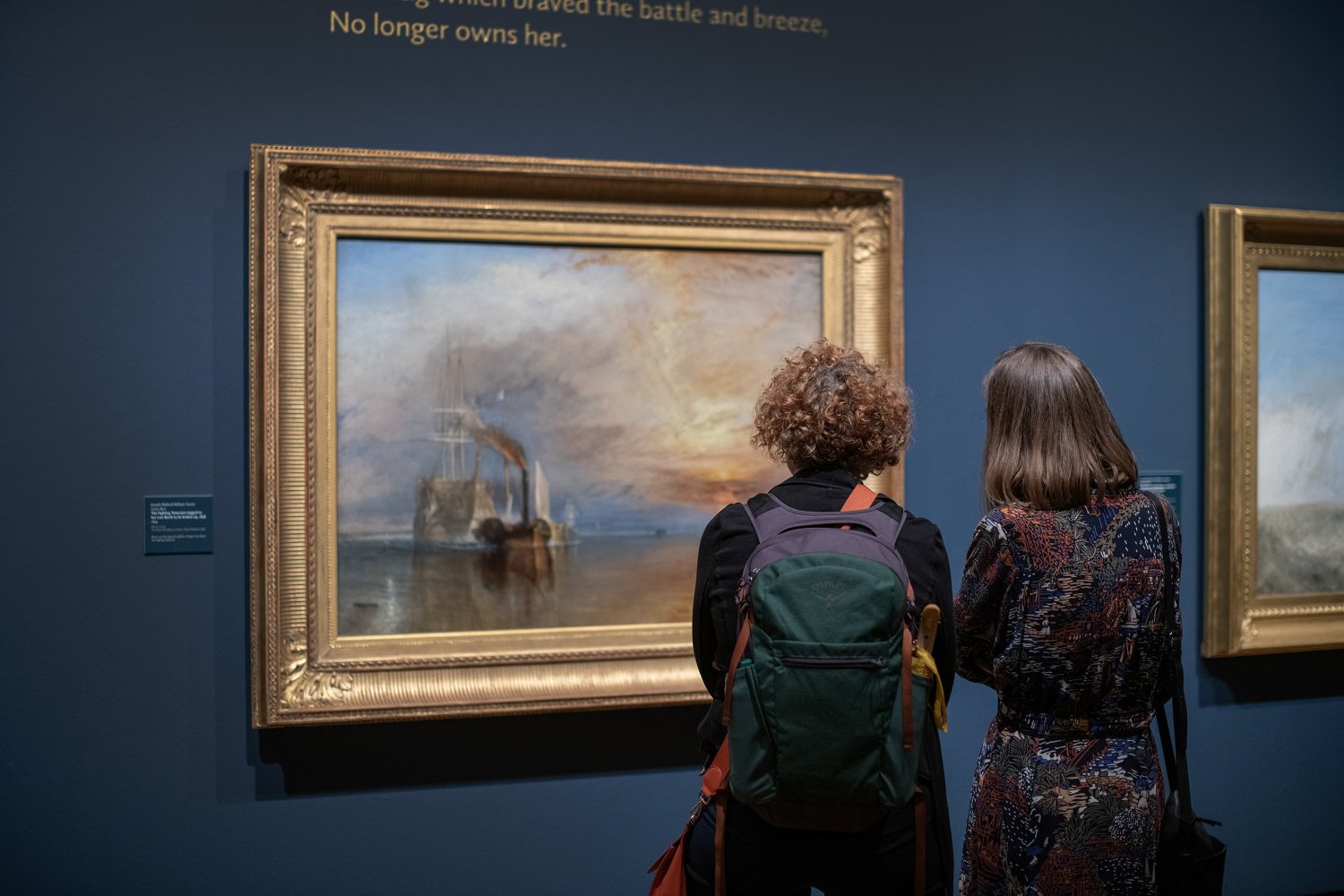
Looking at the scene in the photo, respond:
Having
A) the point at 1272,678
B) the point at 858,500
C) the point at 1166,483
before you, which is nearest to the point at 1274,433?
the point at 1166,483

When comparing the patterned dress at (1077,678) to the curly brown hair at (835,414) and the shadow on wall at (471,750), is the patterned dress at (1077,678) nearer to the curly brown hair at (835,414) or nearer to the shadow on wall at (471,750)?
the curly brown hair at (835,414)

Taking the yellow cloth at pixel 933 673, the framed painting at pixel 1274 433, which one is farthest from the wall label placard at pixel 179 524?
the framed painting at pixel 1274 433

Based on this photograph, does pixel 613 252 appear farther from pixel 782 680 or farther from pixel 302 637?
pixel 782 680

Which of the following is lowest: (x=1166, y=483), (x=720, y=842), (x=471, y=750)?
(x=471, y=750)

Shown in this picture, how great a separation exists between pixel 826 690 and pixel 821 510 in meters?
0.39

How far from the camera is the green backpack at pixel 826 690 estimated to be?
1.88 metres

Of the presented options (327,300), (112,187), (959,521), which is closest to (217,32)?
(112,187)

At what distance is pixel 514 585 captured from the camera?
320 cm

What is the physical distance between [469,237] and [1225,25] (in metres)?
2.98

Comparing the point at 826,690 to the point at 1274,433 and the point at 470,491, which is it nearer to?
the point at 470,491

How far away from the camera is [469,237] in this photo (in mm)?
3160

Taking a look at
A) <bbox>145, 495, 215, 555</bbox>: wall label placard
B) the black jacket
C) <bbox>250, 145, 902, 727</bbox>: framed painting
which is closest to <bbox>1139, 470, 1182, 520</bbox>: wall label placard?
<bbox>250, 145, 902, 727</bbox>: framed painting

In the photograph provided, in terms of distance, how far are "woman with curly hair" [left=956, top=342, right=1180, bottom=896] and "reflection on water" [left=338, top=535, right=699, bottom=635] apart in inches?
48.9

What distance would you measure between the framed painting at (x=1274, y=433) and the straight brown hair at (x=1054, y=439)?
181 centimetres
